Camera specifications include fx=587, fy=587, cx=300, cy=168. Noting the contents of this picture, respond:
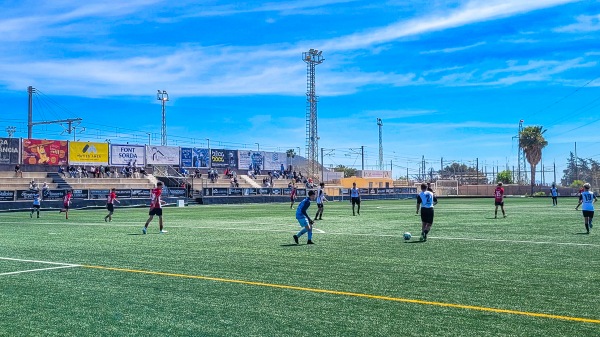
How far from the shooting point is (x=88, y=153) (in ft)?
220

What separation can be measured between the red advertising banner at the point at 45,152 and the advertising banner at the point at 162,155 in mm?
10297

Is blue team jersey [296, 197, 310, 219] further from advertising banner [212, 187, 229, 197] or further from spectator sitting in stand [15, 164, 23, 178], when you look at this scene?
spectator sitting in stand [15, 164, 23, 178]

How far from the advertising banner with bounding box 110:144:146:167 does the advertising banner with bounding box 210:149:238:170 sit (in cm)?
1011

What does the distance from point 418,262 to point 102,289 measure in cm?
638

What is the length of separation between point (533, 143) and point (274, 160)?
4018cm

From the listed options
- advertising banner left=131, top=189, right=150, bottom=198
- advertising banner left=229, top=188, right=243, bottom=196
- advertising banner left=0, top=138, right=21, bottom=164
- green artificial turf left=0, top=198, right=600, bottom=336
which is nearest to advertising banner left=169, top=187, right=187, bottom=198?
advertising banner left=131, top=189, right=150, bottom=198

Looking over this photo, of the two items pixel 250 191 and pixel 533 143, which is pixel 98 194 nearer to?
pixel 250 191

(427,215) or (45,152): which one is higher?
(45,152)

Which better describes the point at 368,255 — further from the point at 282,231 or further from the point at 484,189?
the point at 484,189

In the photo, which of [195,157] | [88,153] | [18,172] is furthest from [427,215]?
[195,157]

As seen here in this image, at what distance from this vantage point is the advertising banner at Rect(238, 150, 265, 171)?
8169cm

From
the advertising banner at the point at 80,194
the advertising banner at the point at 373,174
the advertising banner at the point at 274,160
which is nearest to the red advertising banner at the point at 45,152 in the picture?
the advertising banner at the point at 80,194

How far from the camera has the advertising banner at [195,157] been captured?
7575 cm

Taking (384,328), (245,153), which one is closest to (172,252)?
(384,328)
